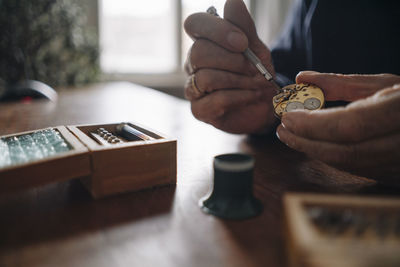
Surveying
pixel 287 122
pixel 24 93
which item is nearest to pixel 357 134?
pixel 287 122

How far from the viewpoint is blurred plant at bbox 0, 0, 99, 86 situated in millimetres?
2170

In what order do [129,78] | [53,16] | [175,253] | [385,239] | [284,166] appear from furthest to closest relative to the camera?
[129,78]
[53,16]
[284,166]
[175,253]
[385,239]

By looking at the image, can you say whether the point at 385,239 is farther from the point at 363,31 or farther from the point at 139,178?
the point at 363,31

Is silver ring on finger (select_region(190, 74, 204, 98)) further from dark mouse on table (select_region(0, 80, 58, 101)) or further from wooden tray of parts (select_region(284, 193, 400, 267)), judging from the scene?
dark mouse on table (select_region(0, 80, 58, 101))

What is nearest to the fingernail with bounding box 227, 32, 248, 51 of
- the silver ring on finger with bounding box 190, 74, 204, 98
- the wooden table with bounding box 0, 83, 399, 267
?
the silver ring on finger with bounding box 190, 74, 204, 98

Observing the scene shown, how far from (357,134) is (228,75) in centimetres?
48

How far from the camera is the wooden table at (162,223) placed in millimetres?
387

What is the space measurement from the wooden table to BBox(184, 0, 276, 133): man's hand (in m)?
0.16

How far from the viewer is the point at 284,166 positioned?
27.9 inches

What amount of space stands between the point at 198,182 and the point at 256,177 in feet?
0.36

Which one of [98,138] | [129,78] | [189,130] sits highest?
[98,138]

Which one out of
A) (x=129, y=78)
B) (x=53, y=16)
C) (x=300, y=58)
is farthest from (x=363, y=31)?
(x=129, y=78)

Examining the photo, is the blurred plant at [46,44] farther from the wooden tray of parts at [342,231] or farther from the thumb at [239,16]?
the wooden tray of parts at [342,231]

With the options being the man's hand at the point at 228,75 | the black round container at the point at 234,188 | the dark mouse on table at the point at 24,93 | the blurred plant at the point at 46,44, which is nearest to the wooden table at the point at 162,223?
the black round container at the point at 234,188
